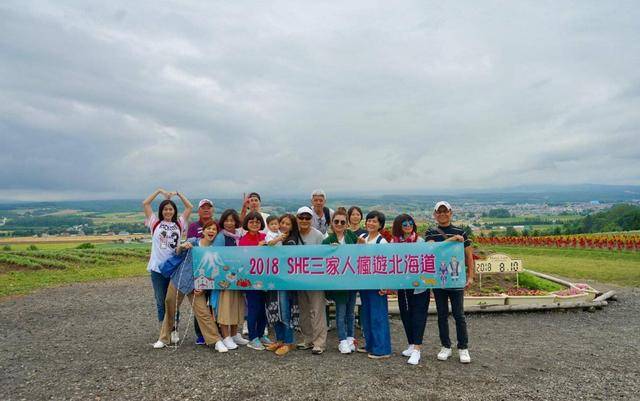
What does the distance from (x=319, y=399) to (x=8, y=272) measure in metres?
15.8

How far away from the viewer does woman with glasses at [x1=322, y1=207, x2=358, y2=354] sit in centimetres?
670

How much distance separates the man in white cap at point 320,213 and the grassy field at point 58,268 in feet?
33.2

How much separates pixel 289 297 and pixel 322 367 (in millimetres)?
1308

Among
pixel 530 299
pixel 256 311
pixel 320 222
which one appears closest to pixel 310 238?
pixel 320 222

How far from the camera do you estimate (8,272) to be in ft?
51.7

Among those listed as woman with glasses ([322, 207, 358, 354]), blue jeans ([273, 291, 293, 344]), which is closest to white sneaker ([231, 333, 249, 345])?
blue jeans ([273, 291, 293, 344])

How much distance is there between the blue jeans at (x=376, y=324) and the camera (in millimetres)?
6461

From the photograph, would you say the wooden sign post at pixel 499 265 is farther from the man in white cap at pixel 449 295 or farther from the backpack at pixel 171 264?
the backpack at pixel 171 264

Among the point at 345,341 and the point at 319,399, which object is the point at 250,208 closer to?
the point at 345,341

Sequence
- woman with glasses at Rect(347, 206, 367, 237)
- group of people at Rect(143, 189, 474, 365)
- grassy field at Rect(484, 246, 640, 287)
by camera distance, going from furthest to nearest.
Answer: grassy field at Rect(484, 246, 640, 287) < woman with glasses at Rect(347, 206, 367, 237) < group of people at Rect(143, 189, 474, 365)

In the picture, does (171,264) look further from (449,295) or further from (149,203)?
(449,295)

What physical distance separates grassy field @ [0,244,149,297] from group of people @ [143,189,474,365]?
8627 millimetres

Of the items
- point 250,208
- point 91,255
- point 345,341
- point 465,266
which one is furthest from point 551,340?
point 91,255

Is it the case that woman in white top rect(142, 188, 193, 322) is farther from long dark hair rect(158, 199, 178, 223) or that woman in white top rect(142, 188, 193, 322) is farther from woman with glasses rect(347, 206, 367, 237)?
woman with glasses rect(347, 206, 367, 237)
